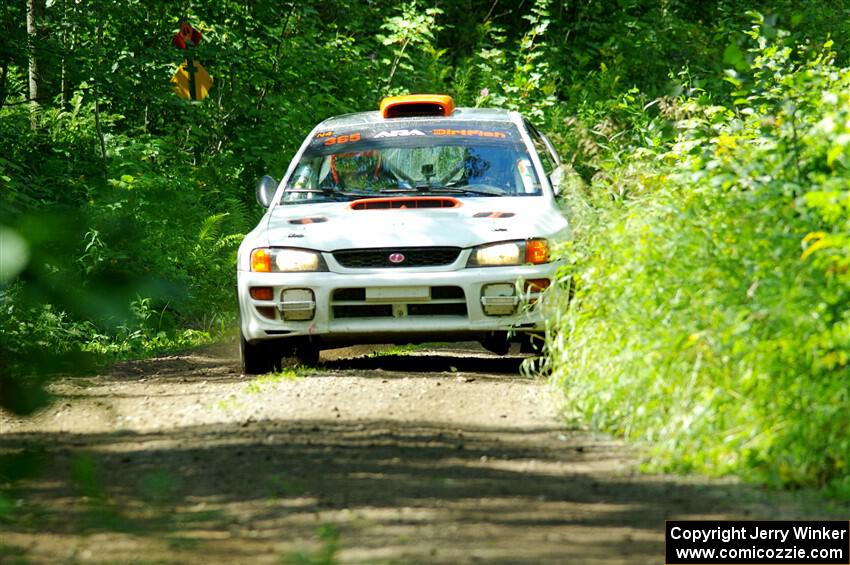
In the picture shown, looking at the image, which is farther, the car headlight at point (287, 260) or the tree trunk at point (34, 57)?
the tree trunk at point (34, 57)

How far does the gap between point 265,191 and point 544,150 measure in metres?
2.50

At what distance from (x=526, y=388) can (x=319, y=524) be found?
3.75 metres

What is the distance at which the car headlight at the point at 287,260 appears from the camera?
8719 millimetres

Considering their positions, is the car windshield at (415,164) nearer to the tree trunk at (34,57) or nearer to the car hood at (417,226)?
the car hood at (417,226)

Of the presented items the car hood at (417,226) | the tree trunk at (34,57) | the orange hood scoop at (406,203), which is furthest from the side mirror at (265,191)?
the tree trunk at (34,57)

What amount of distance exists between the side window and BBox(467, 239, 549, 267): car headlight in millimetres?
2087

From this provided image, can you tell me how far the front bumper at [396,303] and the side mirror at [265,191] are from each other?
98cm

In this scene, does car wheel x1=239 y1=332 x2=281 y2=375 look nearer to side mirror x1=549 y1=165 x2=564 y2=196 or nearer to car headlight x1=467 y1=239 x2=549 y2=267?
car headlight x1=467 y1=239 x2=549 y2=267

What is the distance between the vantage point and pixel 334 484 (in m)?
5.30

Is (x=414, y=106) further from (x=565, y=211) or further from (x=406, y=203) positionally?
(x=565, y=211)

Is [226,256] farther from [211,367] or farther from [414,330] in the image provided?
[414,330]

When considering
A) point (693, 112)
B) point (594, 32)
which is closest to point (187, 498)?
point (693, 112)

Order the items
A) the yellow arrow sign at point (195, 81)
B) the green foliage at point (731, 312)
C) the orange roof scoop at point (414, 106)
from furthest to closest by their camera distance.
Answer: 1. the yellow arrow sign at point (195, 81)
2. the orange roof scoop at point (414, 106)
3. the green foliage at point (731, 312)

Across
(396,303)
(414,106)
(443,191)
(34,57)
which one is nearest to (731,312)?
(396,303)
